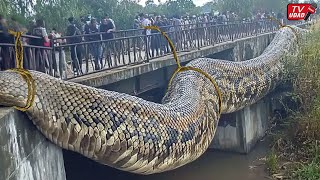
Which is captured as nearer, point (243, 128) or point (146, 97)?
point (146, 97)

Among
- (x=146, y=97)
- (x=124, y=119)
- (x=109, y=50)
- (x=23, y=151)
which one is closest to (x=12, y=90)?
(x=23, y=151)

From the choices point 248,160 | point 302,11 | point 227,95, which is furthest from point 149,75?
point 302,11

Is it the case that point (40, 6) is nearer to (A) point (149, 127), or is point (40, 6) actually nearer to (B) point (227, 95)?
(B) point (227, 95)

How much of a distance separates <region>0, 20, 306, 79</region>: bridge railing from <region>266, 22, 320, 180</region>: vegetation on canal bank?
4.35 m

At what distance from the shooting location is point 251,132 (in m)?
13.3

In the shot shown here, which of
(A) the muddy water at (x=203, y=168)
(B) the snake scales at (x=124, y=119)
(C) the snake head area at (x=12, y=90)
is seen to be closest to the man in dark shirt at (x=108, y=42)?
(B) the snake scales at (x=124, y=119)

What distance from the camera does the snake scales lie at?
5.41 meters

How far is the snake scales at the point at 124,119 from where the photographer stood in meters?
5.41

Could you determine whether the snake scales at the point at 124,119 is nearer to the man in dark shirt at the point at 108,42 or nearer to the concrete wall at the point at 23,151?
the concrete wall at the point at 23,151

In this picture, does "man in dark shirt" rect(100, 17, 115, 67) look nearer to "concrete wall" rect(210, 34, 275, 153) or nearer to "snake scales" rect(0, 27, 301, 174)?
"snake scales" rect(0, 27, 301, 174)

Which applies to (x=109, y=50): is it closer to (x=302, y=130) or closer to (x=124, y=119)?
(x=124, y=119)

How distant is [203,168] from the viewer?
11938mm

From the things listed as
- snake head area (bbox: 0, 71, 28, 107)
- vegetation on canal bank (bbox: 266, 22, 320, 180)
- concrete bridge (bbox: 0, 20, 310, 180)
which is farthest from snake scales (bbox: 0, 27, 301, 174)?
vegetation on canal bank (bbox: 266, 22, 320, 180)

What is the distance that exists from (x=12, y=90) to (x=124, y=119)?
1964 mm
